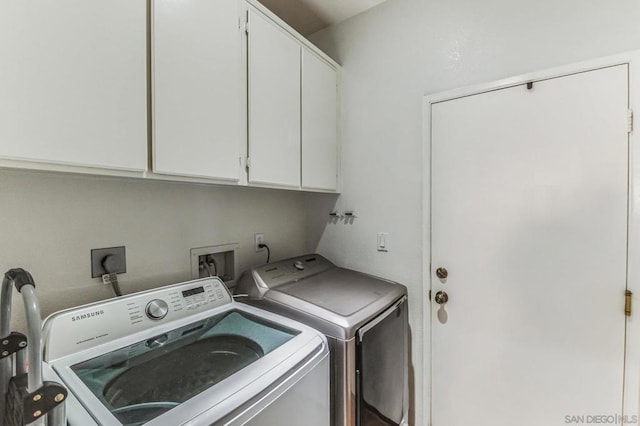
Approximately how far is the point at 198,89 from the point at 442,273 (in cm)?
153

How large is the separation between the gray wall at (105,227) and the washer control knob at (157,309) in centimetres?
19

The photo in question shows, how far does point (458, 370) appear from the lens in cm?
162

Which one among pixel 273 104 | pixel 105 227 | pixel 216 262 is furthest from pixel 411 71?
pixel 105 227

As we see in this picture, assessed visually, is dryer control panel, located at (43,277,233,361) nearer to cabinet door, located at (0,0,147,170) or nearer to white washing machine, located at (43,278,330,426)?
white washing machine, located at (43,278,330,426)

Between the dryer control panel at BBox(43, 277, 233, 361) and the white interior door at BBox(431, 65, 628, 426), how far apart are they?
4.12ft

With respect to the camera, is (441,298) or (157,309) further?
(441,298)

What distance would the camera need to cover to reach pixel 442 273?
1.66m

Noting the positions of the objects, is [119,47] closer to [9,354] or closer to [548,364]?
[9,354]

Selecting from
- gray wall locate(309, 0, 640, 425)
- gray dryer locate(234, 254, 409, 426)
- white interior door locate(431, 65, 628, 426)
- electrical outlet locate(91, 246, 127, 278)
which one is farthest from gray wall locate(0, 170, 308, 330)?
white interior door locate(431, 65, 628, 426)

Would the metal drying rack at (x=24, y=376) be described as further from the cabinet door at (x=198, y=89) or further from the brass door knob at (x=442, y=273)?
the brass door knob at (x=442, y=273)

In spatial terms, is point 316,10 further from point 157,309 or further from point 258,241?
point 157,309

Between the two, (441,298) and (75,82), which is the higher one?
(75,82)

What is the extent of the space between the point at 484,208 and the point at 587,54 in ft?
2.57

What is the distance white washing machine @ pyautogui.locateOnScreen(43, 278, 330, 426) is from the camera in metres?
0.74
